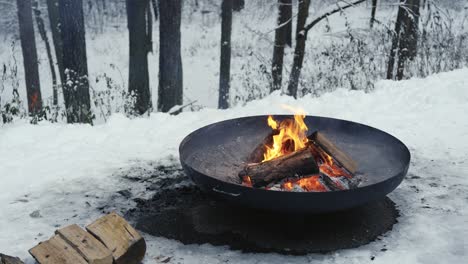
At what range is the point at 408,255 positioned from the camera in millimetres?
3164

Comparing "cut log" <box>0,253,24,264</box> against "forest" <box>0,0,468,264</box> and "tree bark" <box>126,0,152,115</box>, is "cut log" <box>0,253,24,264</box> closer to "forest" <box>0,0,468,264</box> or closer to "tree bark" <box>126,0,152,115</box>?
"forest" <box>0,0,468,264</box>

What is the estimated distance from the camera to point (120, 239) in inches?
122

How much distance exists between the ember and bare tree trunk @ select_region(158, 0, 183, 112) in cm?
549

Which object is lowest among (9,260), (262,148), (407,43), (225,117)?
(9,260)

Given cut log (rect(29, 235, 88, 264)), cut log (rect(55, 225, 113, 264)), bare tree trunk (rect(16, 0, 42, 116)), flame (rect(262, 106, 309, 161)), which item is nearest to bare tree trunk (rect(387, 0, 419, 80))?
flame (rect(262, 106, 309, 161))

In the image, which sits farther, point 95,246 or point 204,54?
point 204,54

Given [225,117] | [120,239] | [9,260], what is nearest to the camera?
[9,260]

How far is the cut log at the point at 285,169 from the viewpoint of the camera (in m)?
3.49

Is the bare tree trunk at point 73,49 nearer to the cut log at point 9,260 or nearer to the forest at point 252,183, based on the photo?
the forest at point 252,183

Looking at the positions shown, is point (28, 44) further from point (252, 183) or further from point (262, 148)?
point (252, 183)

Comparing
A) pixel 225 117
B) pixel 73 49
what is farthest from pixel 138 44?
pixel 225 117

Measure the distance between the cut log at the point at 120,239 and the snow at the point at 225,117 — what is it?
0.15 m

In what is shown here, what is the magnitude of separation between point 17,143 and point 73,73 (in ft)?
12.2

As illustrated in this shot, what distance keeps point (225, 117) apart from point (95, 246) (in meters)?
3.48
